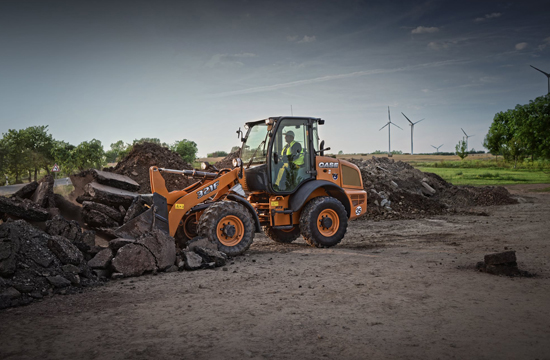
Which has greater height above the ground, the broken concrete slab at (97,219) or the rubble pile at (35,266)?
the broken concrete slab at (97,219)

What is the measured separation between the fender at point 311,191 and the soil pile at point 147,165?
7938 millimetres

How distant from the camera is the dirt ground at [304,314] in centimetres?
445

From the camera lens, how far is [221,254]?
8.41 meters

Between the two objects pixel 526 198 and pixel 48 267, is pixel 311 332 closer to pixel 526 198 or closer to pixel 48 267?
pixel 48 267

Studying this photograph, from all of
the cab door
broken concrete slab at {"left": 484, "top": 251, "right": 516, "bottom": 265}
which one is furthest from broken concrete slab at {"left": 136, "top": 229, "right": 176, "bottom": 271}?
broken concrete slab at {"left": 484, "top": 251, "right": 516, "bottom": 265}

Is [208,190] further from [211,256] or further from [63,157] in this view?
[63,157]

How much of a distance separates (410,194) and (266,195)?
11.6m

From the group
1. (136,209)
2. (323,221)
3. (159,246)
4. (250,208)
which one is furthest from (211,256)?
(323,221)

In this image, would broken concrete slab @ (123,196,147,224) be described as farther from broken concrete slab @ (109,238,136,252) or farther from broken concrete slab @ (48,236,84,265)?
broken concrete slab @ (48,236,84,265)

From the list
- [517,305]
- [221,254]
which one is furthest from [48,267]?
[517,305]

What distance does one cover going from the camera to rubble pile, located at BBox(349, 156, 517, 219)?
Answer: 61.2 ft

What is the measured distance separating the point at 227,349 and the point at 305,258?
475cm

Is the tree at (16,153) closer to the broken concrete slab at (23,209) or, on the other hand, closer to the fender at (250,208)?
the broken concrete slab at (23,209)

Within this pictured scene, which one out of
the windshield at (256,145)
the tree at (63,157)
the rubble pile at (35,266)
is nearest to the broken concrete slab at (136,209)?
the rubble pile at (35,266)
